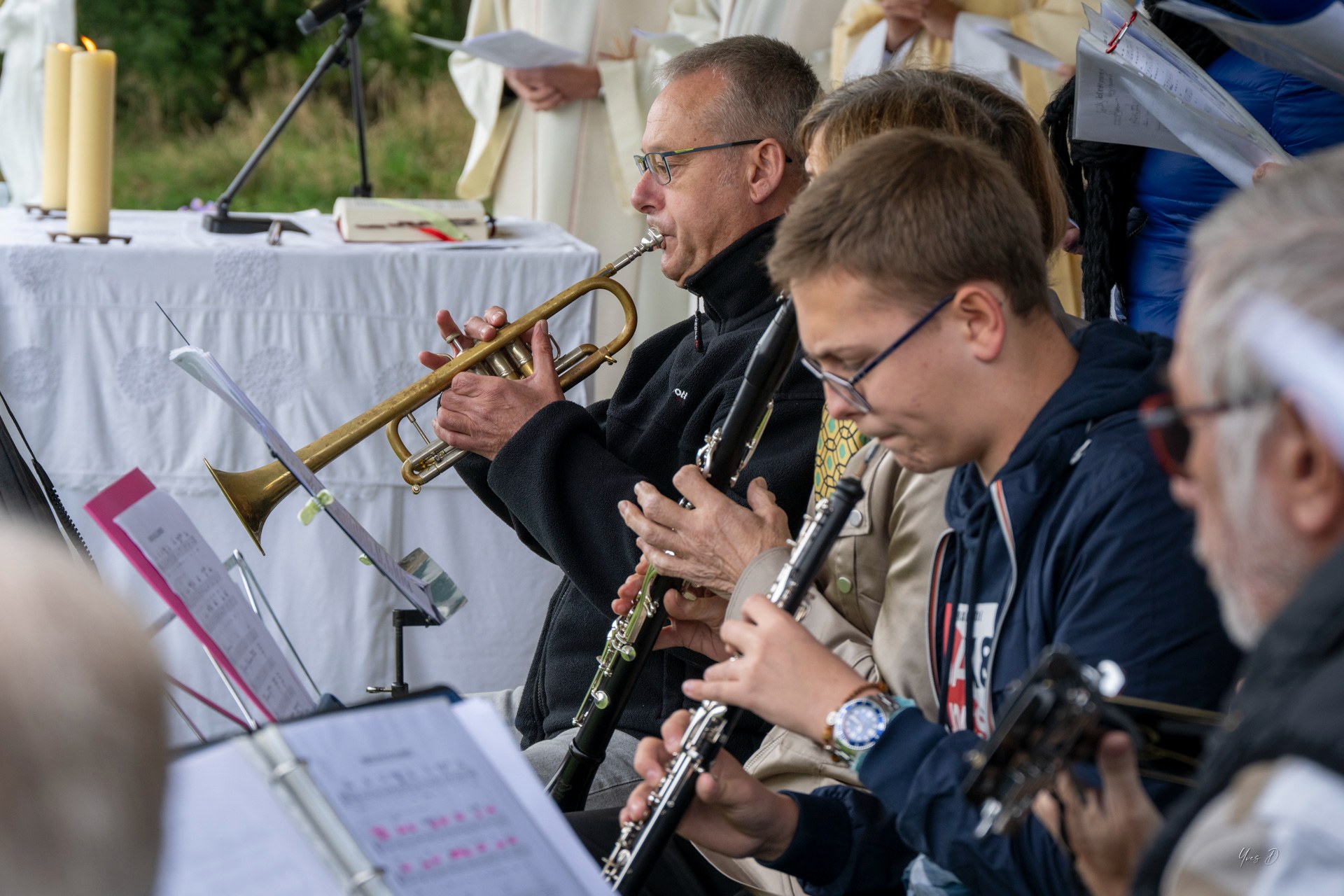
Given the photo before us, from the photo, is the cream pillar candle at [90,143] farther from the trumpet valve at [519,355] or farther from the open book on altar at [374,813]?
the open book on altar at [374,813]

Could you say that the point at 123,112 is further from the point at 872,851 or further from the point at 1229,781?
the point at 1229,781

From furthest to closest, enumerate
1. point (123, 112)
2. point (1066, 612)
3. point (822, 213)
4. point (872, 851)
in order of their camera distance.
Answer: point (123, 112) < point (872, 851) < point (822, 213) < point (1066, 612)

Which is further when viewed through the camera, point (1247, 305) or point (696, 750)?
point (696, 750)

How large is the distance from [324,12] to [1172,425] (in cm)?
280

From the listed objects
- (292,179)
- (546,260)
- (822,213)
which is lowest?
(292,179)

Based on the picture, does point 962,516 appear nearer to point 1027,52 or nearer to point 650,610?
point 650,610

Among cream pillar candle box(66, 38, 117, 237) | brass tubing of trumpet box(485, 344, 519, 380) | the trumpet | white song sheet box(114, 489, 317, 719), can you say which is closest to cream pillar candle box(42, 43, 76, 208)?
cream pillar candle box(66, 38, 117, 237)

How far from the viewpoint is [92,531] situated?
280 centimetres

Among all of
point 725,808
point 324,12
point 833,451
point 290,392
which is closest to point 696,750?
point 725,808

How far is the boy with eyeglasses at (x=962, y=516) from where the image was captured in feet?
3.78

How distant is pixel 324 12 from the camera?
125 inches

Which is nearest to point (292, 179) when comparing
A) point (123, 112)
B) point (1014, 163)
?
point (123, 112)

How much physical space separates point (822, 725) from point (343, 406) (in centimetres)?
189

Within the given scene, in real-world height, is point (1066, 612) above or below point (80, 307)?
above
